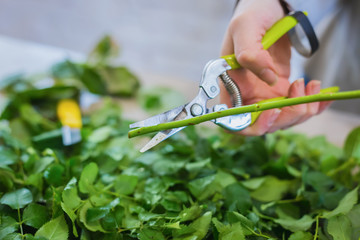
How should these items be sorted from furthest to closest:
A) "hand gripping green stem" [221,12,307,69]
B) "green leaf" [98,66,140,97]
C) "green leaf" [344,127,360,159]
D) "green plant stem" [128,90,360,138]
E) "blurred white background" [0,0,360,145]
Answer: "blurred white background" [0,0,360,145] < "green leaf" [98,66,140,97] < "green leaf" [344,127,360,159] < "hand gripping green stem" [221,12,307,69] < "green plant stem" [128,90,360,138]

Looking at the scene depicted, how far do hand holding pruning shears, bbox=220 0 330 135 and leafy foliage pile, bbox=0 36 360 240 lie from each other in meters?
0.08

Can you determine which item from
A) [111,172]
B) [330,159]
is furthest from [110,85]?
[330,159]

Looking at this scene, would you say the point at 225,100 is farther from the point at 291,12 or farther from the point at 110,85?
the point at 110,85

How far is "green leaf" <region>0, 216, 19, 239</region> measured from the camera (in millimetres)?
369

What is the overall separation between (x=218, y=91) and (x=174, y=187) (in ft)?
0.44

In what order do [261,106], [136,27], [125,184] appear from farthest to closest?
1. [136,27]
2. [125,184]
3. [261,106]

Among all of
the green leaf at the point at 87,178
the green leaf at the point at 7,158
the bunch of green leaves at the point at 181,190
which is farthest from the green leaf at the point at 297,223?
the green leaf at the point at 7,158

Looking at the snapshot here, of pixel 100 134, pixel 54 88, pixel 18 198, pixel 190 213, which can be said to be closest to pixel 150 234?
pixel 190 213

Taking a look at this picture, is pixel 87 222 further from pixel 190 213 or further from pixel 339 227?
pixel 339 227

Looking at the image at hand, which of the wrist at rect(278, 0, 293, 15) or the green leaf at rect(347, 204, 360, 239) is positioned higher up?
the wrist at rect(278, 0, 293, 15)

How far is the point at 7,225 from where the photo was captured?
1.24 ft

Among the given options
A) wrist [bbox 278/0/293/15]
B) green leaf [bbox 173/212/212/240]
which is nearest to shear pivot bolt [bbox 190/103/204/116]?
green leaf [bbox 173/212/212/240]

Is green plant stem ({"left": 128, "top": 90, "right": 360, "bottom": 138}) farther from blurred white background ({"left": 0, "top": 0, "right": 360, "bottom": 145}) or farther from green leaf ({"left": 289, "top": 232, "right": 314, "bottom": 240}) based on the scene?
blurred white background ({"left": 0, "top": 0, "right": 360, "bottom": 145})

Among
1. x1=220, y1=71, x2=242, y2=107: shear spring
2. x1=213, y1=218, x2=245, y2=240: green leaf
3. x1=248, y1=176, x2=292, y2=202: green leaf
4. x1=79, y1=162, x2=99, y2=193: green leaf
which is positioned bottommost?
x1=248, y1=176, x2=292, y2=202: green leaf
